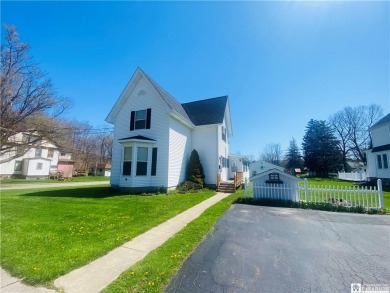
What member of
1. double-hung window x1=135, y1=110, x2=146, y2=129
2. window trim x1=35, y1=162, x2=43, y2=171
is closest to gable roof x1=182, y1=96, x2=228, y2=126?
double-hung window x1=135, y1=110, x2=146, y2=129

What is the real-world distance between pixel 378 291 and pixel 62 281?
5.03 m

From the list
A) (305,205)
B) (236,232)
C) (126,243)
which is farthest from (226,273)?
(305,205)

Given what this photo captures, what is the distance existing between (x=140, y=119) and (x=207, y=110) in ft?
22.9

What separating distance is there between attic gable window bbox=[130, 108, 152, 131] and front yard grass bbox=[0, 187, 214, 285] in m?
7.13

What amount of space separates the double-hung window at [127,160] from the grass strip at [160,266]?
882cm

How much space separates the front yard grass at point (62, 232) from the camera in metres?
3.55

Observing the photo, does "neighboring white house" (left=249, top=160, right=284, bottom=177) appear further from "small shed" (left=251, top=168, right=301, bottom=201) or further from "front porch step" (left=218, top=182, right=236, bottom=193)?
"small shed" (left=251, top=168, right=301, bottom=201)

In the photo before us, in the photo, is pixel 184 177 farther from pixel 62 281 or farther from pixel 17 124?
pixel 17 124

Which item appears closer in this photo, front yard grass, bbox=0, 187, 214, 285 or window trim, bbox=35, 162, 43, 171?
front yard grass, bbox=0, 187, 214, 285

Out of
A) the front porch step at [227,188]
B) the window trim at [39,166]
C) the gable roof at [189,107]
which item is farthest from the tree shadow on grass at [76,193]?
the window trim at [39,166]

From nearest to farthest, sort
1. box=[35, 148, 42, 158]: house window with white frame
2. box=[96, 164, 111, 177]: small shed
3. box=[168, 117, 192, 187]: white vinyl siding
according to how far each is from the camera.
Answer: box=[168, 117, 192, 187]: white vinyl siding < box=[35, 148, 42, 158]: house window with white frame < box=[96, 164, 111, 177]: small shed

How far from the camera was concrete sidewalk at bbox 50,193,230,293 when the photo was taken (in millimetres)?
2959

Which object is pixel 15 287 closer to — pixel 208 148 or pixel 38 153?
pixel 208 148

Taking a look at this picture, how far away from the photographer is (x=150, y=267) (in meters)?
3.40
